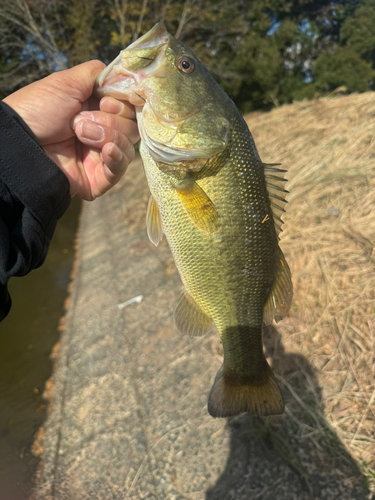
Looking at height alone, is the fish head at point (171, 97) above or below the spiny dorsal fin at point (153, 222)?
above

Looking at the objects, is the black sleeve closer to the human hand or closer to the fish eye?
the human hand

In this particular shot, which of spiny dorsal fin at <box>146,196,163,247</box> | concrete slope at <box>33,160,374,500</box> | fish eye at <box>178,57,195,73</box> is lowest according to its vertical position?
concrete slope at <box>33,160,374,500</box>

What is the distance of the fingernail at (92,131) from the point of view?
212 cm

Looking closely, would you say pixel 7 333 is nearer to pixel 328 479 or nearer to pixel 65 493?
pixel 65 493

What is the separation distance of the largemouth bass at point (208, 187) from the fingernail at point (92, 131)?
0.79ft

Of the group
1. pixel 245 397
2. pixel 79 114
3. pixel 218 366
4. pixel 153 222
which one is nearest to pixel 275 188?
pixel 153 222

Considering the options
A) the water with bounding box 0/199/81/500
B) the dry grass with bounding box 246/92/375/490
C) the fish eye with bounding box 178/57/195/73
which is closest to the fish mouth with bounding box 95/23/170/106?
the fish eye with bounding box 178/57/195/73

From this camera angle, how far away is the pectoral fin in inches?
70.1

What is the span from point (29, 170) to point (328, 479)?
324 centimetres

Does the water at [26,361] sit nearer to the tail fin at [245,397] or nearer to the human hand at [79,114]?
the tail fin at [245,397]

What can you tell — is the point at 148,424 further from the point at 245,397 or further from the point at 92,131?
the point at 92,131

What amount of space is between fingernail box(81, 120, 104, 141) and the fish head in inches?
12.8

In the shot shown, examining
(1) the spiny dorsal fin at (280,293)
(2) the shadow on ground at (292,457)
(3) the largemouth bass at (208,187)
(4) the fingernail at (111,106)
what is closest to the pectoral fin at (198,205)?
(3) the largemouth bass at (208,187)

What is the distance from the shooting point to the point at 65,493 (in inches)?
135
